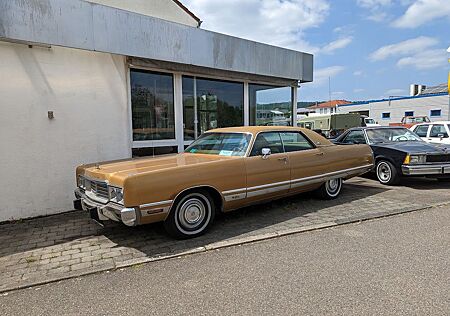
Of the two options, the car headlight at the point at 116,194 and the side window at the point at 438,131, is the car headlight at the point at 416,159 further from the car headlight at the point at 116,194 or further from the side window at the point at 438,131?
the car headlight at the point at 116,194

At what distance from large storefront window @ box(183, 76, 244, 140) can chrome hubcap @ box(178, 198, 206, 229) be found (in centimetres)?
359

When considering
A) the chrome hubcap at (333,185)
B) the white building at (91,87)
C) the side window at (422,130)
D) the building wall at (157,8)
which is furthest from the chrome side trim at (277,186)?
the side window at (422,130)

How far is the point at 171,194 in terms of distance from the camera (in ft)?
13.5

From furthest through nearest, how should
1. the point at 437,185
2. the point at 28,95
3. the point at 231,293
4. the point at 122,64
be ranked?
the point at 437,185
the point at 122,64
the point at 28,95
the point at 231,293

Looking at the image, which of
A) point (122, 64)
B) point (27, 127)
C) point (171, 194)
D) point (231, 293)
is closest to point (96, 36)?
point (122, 64)

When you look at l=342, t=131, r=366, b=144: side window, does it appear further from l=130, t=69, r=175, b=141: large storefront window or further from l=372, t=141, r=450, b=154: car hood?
l=130, t=69, r=175, b=141: large storefront window

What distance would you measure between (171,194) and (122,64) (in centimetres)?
370

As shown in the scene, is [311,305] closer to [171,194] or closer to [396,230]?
[171,194]

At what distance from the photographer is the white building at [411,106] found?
35.1 m

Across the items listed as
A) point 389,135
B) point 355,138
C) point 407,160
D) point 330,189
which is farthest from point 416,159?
point 330,189

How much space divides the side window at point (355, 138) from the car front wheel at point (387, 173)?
3.09 ft

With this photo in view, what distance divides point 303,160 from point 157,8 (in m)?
6.14

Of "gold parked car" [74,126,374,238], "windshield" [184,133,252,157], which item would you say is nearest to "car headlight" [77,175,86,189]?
"gold parked car" [74,126,374,238]

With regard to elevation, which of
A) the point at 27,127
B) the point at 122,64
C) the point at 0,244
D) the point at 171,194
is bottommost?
the point at 0,244
